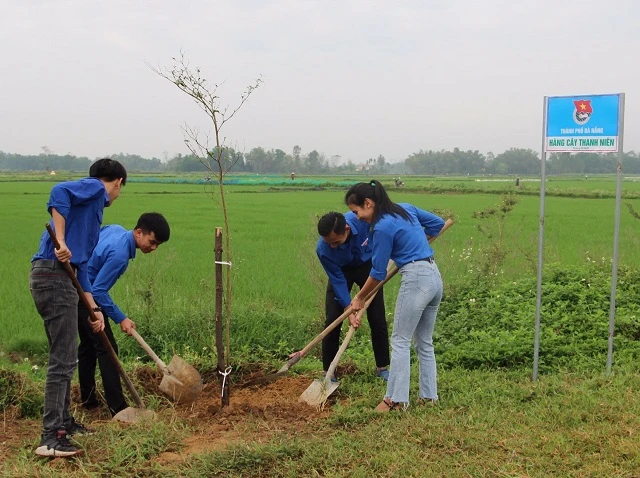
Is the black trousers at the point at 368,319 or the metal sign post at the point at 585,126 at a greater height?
the metal sign post at the point at 585,126

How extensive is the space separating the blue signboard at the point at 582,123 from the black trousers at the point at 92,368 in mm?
3393

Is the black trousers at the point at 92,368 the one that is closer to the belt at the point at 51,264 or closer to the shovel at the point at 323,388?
the belt at the point at 51,264

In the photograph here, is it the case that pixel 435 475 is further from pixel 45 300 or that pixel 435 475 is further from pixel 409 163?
pixel 409 163

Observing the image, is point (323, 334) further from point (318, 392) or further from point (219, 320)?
point (219, 320)

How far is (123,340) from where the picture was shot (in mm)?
6367

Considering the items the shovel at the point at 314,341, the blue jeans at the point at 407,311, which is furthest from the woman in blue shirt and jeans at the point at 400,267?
the shovel at the point at 314,341

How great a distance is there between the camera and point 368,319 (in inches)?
201

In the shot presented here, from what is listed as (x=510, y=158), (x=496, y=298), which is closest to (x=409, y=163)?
(x=510, y=158)

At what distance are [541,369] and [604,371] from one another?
0.47m

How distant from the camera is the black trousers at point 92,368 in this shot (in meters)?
4.20

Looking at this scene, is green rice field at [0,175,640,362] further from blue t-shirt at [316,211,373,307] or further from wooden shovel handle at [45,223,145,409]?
wooden shovel handle at [45,223,145,409]

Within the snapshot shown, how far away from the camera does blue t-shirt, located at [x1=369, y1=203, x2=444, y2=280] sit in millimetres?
4102

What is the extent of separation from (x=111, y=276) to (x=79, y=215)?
27.0 inches

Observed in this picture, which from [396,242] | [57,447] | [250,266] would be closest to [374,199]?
[396,242]
